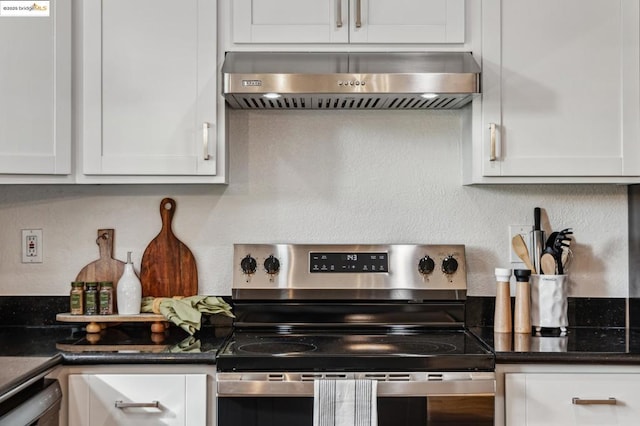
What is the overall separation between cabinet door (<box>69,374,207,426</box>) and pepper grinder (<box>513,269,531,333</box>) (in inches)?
42.8

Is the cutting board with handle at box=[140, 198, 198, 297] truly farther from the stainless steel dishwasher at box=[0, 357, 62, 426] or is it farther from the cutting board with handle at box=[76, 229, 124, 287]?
the stainless steel dishwasher at box=[0, 357, 62, 426]

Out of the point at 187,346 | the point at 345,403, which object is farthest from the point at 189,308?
the point at 345,403

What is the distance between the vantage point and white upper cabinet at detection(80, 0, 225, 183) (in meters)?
2.34

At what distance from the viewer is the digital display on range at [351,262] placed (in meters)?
2.55

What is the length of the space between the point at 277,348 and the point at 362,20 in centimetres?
110

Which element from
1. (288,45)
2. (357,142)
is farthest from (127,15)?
(357,142)

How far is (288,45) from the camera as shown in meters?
2.37

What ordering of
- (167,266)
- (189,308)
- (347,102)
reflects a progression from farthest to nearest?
(167,266) < (347,102) < (189,308)

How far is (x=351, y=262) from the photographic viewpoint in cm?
255

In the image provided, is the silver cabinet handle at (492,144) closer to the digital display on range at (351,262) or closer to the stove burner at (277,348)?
the digital display on range at (351,262)

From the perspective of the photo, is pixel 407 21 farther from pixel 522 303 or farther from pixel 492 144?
pixel 522 303

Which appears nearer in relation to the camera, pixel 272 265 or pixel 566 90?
pixel 566 90

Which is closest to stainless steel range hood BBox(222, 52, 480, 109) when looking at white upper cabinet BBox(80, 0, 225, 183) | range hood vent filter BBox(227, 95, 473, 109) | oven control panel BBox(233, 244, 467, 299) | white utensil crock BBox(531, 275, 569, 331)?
range hood vent filter BBox(227, 95, 473, 109)

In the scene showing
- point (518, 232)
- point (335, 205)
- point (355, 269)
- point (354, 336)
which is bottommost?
point (354, 336)
